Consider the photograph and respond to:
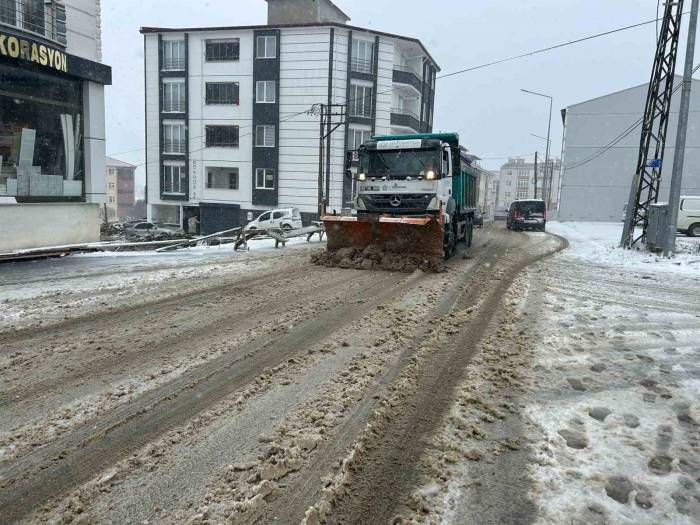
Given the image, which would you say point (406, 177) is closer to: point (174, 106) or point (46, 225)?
point (46, 225)

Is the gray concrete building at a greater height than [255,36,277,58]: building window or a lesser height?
lesser

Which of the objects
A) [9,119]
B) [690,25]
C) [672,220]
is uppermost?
[690,25]

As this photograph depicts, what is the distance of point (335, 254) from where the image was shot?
12.3 m

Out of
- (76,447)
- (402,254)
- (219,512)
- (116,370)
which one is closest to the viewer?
(219,512)

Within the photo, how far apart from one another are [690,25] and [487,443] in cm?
1599

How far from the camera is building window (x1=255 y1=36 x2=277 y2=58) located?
38.6 metres

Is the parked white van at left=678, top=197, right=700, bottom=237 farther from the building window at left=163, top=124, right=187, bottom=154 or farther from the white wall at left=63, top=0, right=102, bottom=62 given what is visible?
the building window at left=163, top=124, right=187, bottom=154

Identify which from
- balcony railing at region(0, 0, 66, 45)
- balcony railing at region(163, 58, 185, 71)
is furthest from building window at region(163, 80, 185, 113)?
balcony railing at region(0, 0, 66, 45)

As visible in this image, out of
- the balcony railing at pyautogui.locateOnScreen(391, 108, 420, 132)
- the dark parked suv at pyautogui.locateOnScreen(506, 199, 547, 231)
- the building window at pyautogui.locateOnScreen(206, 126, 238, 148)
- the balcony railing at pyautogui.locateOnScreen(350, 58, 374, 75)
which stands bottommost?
the dark parked suv at pyautogui.locateOnScreen(506, 199, 547, 231)

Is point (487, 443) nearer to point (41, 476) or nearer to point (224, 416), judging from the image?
point (224, 416)

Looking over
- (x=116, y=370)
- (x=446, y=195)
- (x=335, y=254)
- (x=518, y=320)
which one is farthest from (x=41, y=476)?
(x=446, y=195)

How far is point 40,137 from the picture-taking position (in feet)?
44.8

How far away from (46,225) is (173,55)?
32580mm

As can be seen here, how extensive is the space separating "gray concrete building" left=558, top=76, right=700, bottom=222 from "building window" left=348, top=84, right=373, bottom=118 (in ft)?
70.9
